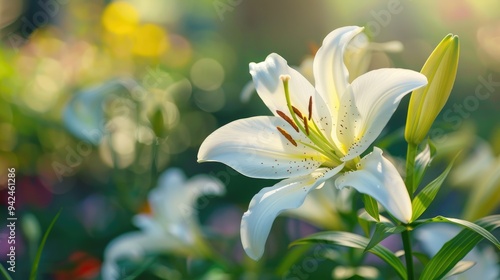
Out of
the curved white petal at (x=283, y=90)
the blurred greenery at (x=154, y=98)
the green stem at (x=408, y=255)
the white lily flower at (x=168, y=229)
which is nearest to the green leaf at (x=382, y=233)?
the green stem at (x=408, y=255)

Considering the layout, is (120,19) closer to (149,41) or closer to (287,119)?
(149,41)

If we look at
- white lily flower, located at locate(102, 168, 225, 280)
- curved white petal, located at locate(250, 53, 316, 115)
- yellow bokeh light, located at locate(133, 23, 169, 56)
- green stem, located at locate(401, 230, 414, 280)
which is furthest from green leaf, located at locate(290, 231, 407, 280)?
yellow bokeh light, located at locate(133, 23, 169, 56)

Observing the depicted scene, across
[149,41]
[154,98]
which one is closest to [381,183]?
[154,98]

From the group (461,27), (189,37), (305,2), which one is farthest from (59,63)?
(461,27)

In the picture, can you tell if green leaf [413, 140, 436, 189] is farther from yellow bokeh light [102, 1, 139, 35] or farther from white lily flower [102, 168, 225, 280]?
yellow bokeh light [102, 1, 139, 35]

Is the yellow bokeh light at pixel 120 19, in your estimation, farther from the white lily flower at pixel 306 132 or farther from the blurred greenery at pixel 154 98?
the white lily flower at pixel 306 132

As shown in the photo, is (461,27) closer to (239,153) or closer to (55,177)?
(55,177)
